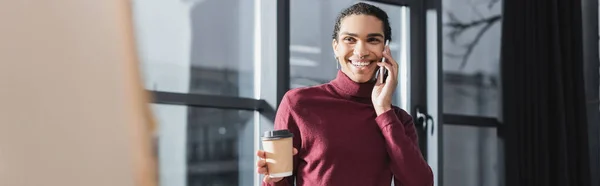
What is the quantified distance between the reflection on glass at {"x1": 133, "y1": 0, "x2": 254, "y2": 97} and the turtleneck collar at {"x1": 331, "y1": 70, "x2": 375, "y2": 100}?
43.4 inches

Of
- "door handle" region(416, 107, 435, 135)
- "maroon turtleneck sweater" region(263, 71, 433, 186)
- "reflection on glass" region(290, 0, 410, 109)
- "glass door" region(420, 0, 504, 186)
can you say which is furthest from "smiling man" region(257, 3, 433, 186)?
"glass door" region(420, 0, 504, 186)

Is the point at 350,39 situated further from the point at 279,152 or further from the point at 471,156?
the point at 471,156

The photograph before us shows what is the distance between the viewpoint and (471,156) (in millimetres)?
3594

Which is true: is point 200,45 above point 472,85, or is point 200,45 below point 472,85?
above

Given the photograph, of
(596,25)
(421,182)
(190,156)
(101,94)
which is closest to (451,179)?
(596,25)

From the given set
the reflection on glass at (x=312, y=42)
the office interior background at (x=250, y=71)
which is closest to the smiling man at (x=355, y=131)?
the office interior background at (x=250, y=71)

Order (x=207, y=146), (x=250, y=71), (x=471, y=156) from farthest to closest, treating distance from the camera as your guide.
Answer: (x=471, y=156) → (x=250, y=71) → (x=207, y=146)

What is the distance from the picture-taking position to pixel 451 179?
11.5 feet

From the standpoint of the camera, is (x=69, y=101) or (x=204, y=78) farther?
(x=204, y=78)

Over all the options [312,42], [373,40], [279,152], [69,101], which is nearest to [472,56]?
[312,42]

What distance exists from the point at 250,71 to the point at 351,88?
50.6 inches

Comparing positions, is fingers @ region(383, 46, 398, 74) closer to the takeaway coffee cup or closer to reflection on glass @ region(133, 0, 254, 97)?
the takeaway coffee cup

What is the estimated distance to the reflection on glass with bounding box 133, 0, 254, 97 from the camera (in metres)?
2.74

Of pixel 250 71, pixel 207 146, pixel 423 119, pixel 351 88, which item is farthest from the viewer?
pixel 423 119
